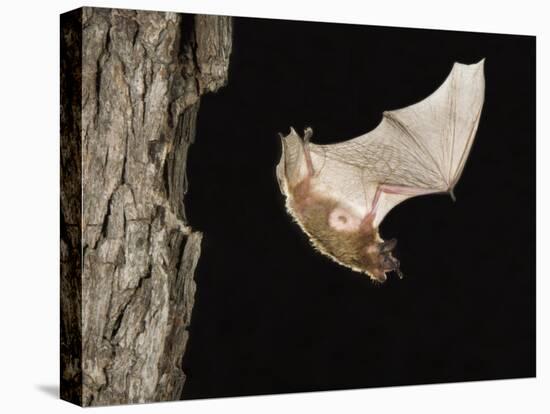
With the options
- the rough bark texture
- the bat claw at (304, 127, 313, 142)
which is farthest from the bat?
the rough bark texture

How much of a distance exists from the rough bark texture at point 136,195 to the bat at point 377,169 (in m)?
0.55

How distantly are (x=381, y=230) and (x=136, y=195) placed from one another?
4.18ft

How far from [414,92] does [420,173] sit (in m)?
0.39

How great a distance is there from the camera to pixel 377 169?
6.52 metres

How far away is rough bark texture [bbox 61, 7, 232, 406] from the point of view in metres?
5.91

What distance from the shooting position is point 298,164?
6348 millimetres

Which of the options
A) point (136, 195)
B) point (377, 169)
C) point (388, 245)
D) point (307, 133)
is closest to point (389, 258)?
point (388, 245)

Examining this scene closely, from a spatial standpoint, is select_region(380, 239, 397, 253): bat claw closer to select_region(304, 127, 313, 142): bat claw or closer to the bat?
the bat

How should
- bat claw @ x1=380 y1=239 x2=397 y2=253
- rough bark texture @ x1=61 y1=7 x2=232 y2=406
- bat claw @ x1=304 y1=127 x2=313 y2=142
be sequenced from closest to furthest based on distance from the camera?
rough bark texture @ x1=61 y1=7 x2=232 y2=406
bat claw @ x1=304 y1=127 x2=313 y2=142
bat claw @ x1=380 y1=239 x2=397 y2=253

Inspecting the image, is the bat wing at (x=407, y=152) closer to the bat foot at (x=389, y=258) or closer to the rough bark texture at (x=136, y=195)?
the bat foot at (x=389, y=258)

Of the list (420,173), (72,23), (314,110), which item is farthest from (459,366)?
(72,23)

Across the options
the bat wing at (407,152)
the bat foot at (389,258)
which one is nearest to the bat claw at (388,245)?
the bat foot at (389,258)

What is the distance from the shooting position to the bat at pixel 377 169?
638 cm

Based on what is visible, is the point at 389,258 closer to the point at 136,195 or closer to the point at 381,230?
the point at 381,230
